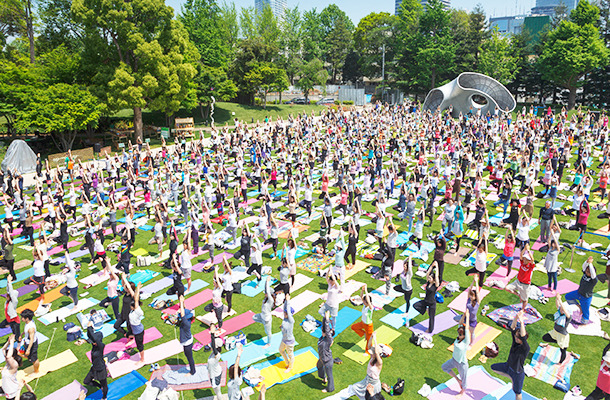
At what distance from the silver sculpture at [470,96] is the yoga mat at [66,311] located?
3620 cm

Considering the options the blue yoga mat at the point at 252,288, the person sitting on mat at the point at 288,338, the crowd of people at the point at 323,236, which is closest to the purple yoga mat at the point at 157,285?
the crowd of people at the point at 323,236

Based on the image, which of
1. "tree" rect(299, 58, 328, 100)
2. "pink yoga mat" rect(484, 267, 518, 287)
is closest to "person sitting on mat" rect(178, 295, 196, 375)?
"pink yoga mat" rect(484, 267, 518, 287)

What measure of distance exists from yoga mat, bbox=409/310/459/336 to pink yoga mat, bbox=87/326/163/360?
6173 mm

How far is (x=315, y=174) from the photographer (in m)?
24.0

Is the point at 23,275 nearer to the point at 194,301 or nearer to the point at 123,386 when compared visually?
the point at 194,301

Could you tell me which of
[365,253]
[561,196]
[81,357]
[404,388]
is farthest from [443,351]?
[561,196]

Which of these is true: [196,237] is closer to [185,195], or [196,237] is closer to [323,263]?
[185,195]

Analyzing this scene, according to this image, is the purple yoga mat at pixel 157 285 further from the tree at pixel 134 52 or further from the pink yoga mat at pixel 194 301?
the tree at pixel 134 52

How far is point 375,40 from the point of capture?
2938 inches

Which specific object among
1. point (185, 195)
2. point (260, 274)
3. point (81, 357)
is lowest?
point (81, 357)

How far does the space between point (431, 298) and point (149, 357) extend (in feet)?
21.2

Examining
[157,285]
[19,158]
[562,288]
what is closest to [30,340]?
[157,285]

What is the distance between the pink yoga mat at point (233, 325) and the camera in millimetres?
10039

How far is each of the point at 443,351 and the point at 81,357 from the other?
8.16 meters
